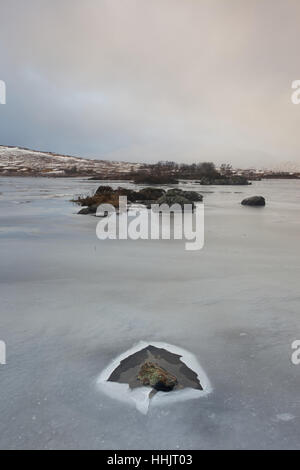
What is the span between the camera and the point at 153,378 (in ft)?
5.38

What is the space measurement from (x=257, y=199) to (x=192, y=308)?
32.0ft

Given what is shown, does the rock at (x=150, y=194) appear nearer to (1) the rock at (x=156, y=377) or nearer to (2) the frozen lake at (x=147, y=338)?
(2) the frozen lake at (x=147, y=338)

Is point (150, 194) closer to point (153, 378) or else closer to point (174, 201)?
point (174, 201)

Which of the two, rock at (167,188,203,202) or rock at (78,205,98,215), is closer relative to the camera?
rock at (78,205,98,215)

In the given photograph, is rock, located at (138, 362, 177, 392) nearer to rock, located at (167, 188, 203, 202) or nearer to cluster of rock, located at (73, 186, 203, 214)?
cluster of rock, located at (73, 186, 203, 214)

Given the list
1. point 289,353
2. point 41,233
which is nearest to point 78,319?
point 289,353

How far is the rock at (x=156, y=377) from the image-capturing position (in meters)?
1.60

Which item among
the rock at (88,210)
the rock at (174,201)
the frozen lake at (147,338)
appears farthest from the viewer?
the rock at (174,201)

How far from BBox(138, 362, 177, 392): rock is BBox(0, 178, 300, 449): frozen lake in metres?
0.11

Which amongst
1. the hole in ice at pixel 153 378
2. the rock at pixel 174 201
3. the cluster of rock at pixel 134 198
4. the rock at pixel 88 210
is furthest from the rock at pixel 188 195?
the hole in ice at pixel 153 378

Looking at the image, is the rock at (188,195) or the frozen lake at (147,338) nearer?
the frozen lake at (147,338)

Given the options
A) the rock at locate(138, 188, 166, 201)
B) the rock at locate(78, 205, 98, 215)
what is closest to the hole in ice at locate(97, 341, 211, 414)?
the rock at locate(78, 205, 98, 215)

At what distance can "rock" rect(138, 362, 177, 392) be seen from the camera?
1604 millimetres
